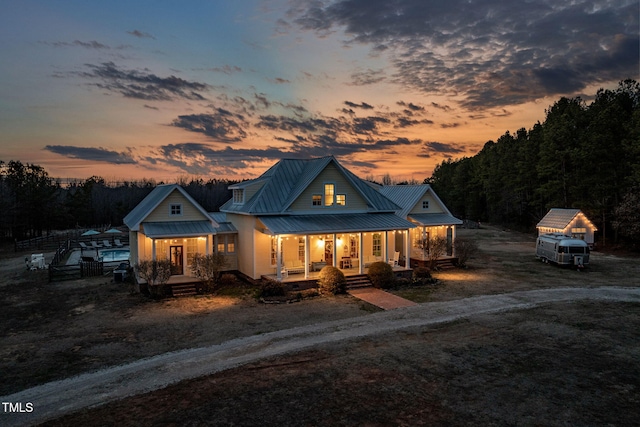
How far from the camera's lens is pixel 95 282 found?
24.4 m

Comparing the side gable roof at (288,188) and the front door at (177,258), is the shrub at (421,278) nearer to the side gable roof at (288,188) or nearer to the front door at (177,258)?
the side gable roof at (288,188)

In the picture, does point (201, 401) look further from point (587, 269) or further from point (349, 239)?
point (587, 269)

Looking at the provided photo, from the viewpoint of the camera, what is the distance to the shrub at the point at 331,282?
830 inches

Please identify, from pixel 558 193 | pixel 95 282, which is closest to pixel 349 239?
pixel 95 282

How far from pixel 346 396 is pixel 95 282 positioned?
2064 cm

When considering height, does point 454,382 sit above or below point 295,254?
below

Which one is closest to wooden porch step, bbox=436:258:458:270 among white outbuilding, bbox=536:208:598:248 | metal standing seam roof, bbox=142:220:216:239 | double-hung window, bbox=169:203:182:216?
white outbuilding, bbox=536:208:598:248

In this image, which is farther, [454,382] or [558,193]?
[558,193]

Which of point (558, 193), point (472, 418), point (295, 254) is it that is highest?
point (558, 193)

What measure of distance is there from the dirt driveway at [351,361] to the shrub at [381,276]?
212 cm

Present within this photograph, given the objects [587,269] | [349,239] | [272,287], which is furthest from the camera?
[587,269]

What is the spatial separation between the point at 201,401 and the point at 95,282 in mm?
18720

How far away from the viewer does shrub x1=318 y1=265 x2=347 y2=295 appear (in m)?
21.1

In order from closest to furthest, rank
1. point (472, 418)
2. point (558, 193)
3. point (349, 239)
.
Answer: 1. point (472, 418)
2. point (349, 239)
3. point (558, 193)
